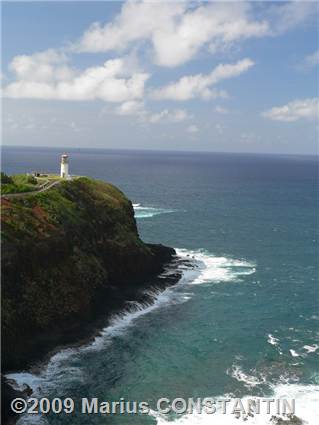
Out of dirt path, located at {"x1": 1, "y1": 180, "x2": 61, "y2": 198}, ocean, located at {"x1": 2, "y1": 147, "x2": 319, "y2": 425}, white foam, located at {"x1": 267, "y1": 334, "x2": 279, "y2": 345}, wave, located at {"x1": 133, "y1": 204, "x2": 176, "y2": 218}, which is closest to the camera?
ocean, located at {"x1": 2, "y1": 147, "x2": 319, "y2": 425}

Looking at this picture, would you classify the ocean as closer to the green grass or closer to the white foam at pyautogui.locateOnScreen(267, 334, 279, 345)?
the white foam at pyautogui.locateOnScreen(267, 334, 279, 345)

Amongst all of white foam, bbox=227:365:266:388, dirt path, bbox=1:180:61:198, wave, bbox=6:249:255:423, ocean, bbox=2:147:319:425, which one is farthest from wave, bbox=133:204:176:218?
white foam, bbox=227:365:266:388

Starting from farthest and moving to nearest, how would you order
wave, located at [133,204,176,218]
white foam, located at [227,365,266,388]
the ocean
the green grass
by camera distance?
wave, located at [133,204,176,218] → the green grass → white foam, located at [227,365,266,388] → the ocean

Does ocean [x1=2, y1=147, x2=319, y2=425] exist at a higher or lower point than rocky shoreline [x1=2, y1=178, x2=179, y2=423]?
lower

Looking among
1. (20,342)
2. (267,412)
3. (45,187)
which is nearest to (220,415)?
(267,412)

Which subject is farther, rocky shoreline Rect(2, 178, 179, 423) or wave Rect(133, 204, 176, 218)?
wave Rect(133, 204, 176, 218)

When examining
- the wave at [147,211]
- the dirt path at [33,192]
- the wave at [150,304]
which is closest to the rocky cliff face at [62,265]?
the dirt path at [33,192]

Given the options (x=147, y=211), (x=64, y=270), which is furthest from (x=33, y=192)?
(x=147, y=211)

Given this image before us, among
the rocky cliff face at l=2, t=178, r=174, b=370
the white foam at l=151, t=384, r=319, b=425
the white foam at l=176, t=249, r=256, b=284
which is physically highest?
A: the rocky cliff face at l=2, t=178, r=174, b=370

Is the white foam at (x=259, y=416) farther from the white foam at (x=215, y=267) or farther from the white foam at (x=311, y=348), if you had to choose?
the white foam at (x=215, y=267)
